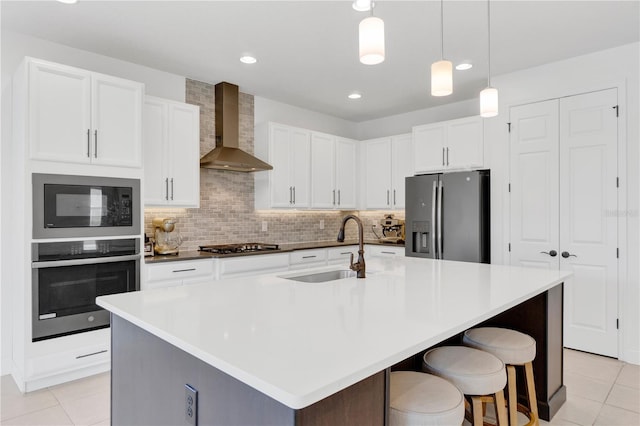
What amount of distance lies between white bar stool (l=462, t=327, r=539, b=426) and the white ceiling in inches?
86.3

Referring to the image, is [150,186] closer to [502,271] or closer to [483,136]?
[502,271]

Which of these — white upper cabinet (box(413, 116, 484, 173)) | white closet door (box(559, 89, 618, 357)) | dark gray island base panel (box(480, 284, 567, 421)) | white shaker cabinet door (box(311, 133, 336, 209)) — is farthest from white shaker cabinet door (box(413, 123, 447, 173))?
dark gray island base panel (box(480, 284, 567, 421))

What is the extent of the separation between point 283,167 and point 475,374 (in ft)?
11.7

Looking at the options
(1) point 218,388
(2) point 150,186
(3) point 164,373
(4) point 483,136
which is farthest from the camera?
(4) point 483,136

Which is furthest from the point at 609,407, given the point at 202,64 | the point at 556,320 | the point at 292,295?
the point at 202,64

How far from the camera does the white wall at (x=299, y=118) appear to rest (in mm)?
4973

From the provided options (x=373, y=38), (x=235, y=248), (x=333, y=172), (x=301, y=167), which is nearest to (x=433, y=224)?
(x=333, y=172)

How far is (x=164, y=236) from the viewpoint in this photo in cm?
391

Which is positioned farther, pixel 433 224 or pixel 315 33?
pixel 433 224

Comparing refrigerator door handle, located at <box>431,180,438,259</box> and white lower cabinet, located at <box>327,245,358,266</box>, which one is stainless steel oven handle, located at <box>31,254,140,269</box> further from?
refrigerator door handle, located at <box>431,180,438,259</box>

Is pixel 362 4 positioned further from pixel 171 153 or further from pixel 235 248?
pixel 235 248

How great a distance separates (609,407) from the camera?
2.62m

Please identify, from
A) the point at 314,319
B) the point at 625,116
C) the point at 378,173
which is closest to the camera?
the point at 314,319

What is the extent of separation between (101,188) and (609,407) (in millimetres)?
3952
